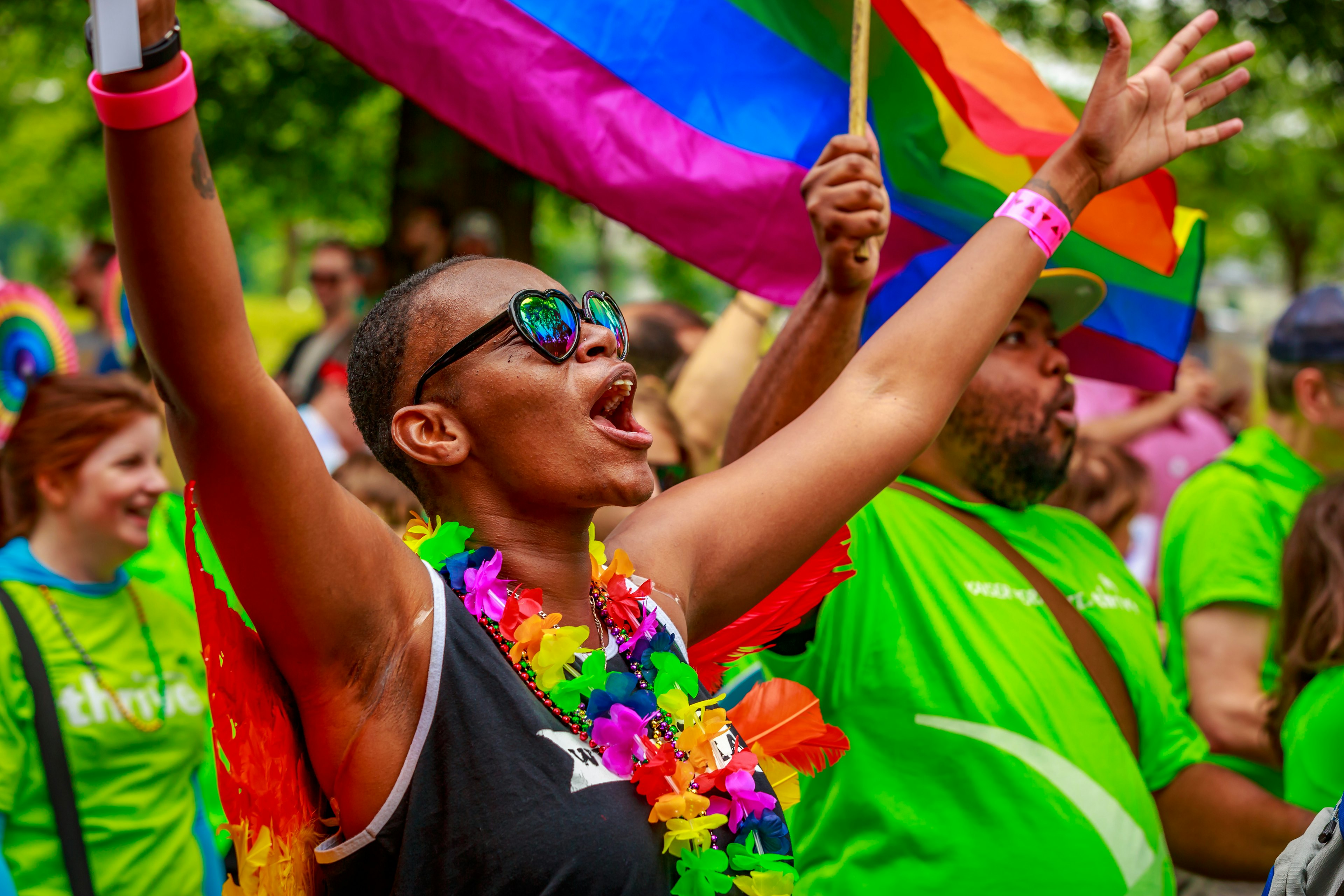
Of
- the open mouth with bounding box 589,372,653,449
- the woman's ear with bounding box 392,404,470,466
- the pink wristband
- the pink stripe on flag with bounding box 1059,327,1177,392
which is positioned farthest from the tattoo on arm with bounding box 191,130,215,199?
the pink stripe on flag with bounding box 1059,327,1177,392

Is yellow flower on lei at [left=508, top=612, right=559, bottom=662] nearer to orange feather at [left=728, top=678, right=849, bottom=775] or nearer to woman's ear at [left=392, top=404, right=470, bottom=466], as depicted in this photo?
woman's ear at [left=392, top=404, right=470, bottom=466]

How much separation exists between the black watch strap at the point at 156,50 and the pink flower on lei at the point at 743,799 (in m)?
1.17

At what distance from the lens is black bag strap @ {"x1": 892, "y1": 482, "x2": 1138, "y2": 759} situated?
2.85 meters

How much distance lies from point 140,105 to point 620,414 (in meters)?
0.86

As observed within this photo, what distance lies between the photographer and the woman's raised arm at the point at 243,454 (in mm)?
1314

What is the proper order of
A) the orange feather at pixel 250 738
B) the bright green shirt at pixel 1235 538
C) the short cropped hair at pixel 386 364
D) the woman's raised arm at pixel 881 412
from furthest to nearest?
the bright green shirt at pixel 1235 538 < the woman's raised arm at pixel 881 412 < the short cropped hair at pixel 386 364 < the orange feather at pixel 250 738

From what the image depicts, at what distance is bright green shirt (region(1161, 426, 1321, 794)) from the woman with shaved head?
199cm

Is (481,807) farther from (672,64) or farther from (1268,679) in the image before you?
(1268,679)

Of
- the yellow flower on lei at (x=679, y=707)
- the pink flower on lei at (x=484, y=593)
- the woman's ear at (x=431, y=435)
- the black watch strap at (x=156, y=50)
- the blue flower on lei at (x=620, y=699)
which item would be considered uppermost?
the black watch strap at (x=156, y=50)

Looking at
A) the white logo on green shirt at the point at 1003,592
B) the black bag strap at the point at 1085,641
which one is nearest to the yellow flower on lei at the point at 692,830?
the white logo on green shirt at the point at 1003,592

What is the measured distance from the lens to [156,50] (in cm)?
128

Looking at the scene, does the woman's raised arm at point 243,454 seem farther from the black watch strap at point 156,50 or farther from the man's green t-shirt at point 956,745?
the man's green t-shirt at point 956,745

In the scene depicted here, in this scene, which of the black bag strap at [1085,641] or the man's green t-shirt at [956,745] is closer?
the man's green t-shirt at [956,745]

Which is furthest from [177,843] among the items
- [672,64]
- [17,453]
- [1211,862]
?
[1211,862]
